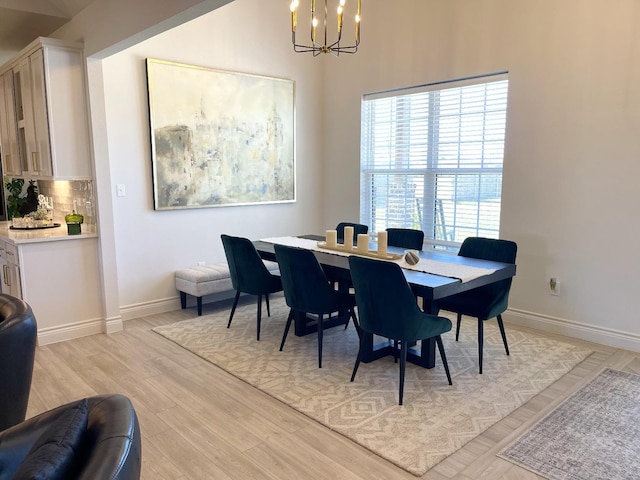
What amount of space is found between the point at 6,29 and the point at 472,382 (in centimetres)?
555

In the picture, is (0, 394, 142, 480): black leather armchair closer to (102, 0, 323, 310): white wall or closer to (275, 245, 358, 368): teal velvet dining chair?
(275, 245, 358, 368): teal velvet dining chair

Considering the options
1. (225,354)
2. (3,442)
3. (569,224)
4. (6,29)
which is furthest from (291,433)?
(6,29)

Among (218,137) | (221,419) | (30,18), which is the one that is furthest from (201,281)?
(30,18)

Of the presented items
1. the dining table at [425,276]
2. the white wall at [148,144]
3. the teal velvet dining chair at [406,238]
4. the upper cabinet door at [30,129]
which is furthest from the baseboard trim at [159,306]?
the teal velvet dining chair at [406,238]

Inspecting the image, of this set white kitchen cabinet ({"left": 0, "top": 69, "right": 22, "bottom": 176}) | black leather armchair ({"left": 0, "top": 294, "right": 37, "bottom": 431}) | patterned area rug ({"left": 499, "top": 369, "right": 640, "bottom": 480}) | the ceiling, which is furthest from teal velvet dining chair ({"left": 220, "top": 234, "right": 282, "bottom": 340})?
white kitchen cabinet ({"left": 0, "top": 69, "right": 22, "bottom": 176})

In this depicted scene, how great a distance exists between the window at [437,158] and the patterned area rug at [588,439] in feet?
6.43

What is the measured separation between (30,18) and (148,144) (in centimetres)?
162

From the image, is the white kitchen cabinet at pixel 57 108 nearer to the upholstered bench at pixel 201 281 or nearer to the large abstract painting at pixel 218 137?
the large abstract painting at pixel 218 137

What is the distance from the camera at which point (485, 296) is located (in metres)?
3.57

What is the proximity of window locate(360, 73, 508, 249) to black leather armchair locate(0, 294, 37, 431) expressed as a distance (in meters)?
3.89

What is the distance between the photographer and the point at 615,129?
3713mm

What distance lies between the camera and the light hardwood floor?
90.4 inches

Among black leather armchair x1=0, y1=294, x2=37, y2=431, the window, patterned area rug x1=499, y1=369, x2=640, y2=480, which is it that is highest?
the window

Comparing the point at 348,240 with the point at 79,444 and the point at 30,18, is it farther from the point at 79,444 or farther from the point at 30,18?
the point at 30,18
